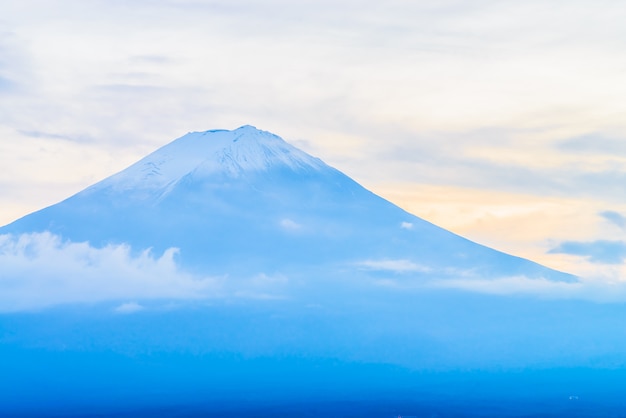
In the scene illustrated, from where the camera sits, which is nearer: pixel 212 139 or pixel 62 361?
pixel 212 139

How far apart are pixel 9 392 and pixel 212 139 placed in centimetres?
3824

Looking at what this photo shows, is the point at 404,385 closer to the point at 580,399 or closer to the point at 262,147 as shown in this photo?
the point at 580,399

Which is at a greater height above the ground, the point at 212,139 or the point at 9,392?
the point at 212,139

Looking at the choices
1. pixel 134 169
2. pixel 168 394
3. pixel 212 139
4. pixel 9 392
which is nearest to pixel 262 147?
pixel 212 139

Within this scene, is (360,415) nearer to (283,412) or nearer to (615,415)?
(283,412)

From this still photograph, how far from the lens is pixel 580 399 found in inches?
6949

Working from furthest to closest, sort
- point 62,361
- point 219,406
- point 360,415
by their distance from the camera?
point 62,361
point 219,406
point 360,415

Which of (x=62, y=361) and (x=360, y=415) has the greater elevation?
(x=62, y=361)

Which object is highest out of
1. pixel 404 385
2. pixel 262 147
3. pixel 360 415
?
pixel 262 147

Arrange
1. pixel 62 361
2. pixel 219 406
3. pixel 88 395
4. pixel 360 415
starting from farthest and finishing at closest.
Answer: pixel 62 361 → pixel 88 395 → pixel 219 406 → pixel 360 415

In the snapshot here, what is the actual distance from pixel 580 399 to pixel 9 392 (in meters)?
67.8

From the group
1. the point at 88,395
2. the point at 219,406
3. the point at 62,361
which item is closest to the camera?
the point at 219,406

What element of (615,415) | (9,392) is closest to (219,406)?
(9,392)

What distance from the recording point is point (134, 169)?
17800 cm
